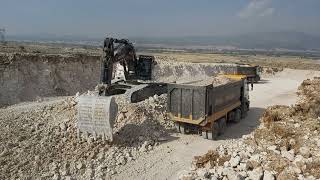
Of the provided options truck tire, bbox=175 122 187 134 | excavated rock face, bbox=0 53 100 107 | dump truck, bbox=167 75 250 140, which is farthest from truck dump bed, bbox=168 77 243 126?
excavated rock face, bbox=0 53 100 107

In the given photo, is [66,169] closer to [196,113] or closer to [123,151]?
[123,151]

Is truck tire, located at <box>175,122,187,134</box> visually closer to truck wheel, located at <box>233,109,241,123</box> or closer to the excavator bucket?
the excavator bucket

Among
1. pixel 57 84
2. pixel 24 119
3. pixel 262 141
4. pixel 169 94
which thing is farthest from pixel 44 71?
pixel 262 141

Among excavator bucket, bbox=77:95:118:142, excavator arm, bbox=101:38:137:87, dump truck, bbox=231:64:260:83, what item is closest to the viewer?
excavator bucket, bbox=77:95:118:142

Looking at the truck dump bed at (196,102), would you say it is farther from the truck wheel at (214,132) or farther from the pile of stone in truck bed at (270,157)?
the pile of stone in truck bed at (270,157)

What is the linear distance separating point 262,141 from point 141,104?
275 inches

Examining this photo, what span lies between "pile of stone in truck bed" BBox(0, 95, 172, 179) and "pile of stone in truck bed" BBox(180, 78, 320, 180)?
Result: 3.65 meters

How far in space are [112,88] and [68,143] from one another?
22.0 feet

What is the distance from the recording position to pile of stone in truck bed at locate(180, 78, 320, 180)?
931 cm

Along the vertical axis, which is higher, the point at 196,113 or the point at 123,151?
the point at 196,113

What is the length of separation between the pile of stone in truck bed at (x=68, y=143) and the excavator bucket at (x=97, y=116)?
322 millimetres

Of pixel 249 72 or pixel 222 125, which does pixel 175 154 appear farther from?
pixel 249 72

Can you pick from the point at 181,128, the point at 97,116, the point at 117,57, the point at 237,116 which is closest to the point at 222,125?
the point at 181,128

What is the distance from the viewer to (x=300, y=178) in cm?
894
